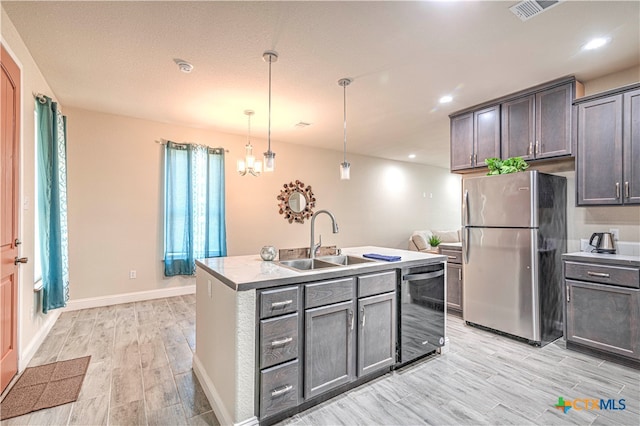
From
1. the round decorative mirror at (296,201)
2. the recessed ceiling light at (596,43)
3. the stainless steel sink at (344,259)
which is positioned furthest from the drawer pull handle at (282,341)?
the round decorative mirror at (296,201)

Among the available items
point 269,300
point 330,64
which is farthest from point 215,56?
point 269,300

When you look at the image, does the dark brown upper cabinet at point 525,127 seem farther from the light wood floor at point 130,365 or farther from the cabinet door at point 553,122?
the light wood floor at point 130,365

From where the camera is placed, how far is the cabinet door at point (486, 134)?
3.42m

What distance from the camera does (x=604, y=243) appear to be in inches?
110

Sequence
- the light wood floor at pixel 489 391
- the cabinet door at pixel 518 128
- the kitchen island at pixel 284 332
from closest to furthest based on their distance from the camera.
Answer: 1. the kitchen island at pixel 284 332
2. the light wood floor at pixel 489 391
3. the cabinet door at pixel 518 128

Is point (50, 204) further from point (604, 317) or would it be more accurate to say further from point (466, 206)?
point (604, 317)

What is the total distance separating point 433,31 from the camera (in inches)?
86.7

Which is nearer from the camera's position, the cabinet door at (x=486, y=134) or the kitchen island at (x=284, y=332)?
the kitchen island at (x=284, y=332)

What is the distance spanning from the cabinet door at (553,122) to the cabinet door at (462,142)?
72cm

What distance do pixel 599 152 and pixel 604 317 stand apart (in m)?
1.45

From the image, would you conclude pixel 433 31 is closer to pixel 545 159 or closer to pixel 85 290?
pixel 545 159

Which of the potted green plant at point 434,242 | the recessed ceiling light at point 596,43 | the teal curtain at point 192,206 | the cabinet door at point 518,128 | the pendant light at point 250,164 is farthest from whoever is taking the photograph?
the potted green plant at point 434,242

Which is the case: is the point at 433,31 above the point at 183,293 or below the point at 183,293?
above

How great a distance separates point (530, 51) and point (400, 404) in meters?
2.91
